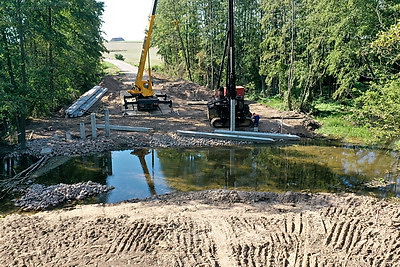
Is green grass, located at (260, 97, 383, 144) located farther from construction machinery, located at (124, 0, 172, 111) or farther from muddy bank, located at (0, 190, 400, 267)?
construction machinery, located at (124, 0, 172, 111)

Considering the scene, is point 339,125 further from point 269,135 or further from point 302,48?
point 302,48

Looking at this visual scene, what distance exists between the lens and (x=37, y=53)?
68.5ft

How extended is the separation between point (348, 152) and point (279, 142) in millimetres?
3330

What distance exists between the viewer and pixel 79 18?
77.6ft

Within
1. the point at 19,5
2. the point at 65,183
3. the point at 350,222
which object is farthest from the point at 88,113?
the point at 350,222

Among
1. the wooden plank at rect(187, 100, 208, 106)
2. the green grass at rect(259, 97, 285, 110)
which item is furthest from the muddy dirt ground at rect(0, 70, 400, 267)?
the green grass at rect(259, 97, 285, 110)

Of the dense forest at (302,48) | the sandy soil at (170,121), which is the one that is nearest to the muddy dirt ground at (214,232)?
the dense forest at (302,48)

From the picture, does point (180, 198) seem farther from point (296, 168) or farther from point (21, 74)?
point (21, 74)

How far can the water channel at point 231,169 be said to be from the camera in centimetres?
1191

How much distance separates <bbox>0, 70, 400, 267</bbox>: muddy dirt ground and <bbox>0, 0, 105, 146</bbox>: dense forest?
6.81 meters

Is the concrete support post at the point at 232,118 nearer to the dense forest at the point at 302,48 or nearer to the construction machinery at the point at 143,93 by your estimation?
the dense forest at the point at 302,48

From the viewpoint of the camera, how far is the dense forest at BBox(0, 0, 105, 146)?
13820mm

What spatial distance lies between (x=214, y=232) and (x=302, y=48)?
863 inches

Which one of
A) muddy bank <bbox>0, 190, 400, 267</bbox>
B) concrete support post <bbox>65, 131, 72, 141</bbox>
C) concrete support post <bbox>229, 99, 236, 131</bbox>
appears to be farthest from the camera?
concrete support post <bbox>229, 99, 236, 131</bbox>
